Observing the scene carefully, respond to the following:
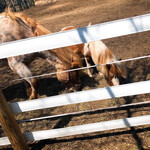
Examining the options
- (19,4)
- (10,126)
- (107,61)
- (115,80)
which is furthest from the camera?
(19,4)

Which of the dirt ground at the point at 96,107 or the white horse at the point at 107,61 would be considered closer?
the dirt ground at the point at 96,107

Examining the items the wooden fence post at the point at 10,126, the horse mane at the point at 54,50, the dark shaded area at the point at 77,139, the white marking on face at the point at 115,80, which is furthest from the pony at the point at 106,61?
the wooden fence post at the point at 10,126

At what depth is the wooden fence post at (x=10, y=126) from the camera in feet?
6.19

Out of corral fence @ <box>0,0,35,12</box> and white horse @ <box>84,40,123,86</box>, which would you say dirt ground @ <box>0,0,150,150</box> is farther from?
corral fence @ <box>0,0,35,12</box>

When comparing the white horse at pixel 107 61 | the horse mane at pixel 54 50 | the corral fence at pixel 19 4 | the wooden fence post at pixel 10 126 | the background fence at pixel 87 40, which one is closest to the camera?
the background fence at pixel 87 40

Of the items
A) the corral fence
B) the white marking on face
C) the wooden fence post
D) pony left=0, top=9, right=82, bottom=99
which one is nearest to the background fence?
the wooden fence post

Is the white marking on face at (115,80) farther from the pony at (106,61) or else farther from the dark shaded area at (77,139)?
the dark shaded area at (77,139)

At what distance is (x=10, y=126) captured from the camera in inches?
79.0

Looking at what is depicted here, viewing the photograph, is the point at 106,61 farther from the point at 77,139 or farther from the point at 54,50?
the point at 77,139

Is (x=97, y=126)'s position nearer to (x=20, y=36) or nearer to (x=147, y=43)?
(x=20, y=36)

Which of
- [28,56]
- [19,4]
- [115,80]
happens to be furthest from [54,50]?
[19,4]

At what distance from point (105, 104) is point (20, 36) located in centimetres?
235

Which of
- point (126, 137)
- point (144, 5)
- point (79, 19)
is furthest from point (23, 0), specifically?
point (126, 137)

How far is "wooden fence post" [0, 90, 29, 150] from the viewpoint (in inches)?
74.3
